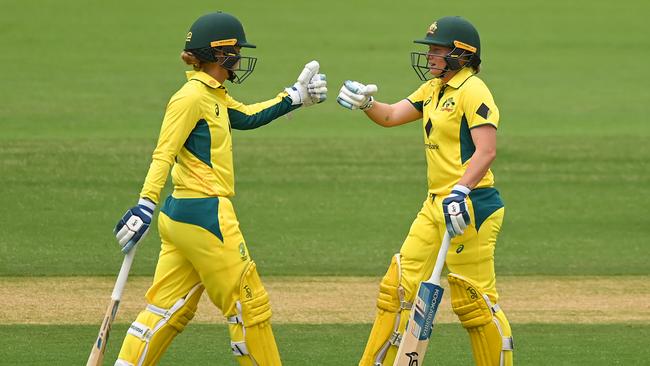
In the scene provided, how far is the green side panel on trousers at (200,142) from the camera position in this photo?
25.4 feet

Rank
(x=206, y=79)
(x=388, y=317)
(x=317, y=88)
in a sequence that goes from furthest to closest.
Answer: 1. (x=317, y=88)
2. (x=388, y=317)
3. (x=206, y=79)

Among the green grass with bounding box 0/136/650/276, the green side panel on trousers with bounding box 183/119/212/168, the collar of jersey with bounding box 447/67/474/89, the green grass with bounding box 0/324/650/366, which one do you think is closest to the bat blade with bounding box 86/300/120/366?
the green side panel on trousers with bounding box 183/119/212/168

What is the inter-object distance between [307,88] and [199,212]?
122cm

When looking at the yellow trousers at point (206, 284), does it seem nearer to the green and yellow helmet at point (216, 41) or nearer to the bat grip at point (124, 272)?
the bat grip at point (124, 272)

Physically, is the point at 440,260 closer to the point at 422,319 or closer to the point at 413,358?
the point at 422,319

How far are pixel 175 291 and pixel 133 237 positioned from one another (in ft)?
1.60

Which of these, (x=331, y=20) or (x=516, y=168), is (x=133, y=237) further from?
(x=331, y=20)

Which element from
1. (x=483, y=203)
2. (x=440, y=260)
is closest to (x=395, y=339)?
(x=440, y=260)

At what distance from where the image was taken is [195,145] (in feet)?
25.4

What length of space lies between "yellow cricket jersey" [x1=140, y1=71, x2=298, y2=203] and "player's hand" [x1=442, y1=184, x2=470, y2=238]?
3.93ft

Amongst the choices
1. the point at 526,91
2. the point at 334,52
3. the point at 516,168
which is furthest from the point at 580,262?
the point at 334,52

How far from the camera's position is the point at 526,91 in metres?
23.4

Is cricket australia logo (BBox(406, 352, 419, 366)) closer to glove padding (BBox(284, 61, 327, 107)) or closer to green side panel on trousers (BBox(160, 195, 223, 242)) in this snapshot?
green side panel on trousers (BBox(160, 195, 223, 242))

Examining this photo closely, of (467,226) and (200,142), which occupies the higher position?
(200,142)
